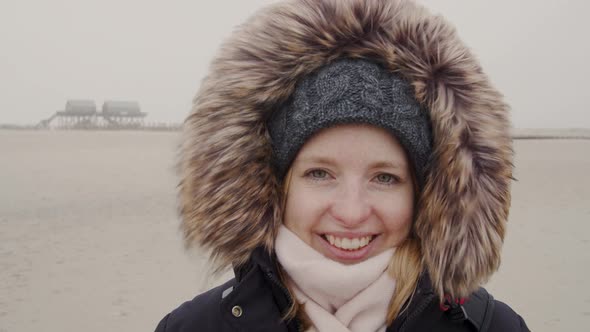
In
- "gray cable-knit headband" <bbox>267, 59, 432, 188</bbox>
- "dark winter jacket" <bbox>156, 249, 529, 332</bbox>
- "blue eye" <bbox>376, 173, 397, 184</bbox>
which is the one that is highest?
"gray cable-knit headband" <bbox>267, 59, 432, 188</bbox>

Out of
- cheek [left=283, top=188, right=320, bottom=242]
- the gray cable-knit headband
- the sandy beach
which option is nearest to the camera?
the gray cable-knit headband

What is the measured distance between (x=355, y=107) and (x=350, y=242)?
382mm

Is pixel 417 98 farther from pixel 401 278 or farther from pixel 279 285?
pixel 279 285

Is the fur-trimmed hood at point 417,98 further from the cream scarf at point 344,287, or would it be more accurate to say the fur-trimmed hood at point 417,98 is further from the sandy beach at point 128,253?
the sandy beach at point 128,253

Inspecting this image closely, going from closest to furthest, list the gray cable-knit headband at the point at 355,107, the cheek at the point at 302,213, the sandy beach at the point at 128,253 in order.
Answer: the gray cable-knit headband at the point at 355,107 → the cheek at the point at 302,213 → the sandy beach at the point at 128,253

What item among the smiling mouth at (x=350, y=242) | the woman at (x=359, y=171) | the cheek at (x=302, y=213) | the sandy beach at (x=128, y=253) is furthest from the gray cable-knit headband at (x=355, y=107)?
the sandy beach at (x=128, y=253)

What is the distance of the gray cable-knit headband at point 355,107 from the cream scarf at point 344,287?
271 mm

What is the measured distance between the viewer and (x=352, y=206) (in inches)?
52.5

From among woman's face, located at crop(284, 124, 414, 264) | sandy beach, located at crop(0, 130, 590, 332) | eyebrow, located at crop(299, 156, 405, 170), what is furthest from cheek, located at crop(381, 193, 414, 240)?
sandy beach, located at crop(0, 130, 590, 332)

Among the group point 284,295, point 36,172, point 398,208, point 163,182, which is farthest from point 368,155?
point 36,172

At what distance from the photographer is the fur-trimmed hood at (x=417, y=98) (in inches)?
54.1

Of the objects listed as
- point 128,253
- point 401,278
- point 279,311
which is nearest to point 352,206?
point 401,278

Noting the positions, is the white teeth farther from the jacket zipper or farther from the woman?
the jacket zipper

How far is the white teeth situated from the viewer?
139cm
